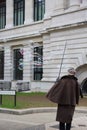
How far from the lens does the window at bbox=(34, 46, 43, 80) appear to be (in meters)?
39.4

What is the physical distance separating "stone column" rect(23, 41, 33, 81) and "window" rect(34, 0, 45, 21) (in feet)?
8.50

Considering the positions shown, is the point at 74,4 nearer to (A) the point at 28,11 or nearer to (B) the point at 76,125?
(A) the point at 28,11

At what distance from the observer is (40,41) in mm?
39844

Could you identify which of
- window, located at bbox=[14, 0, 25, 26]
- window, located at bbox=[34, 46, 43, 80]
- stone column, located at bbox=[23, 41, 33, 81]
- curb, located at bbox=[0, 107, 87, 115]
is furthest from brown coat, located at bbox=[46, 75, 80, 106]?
window, located at bbox=[14, 0, 25, 26]

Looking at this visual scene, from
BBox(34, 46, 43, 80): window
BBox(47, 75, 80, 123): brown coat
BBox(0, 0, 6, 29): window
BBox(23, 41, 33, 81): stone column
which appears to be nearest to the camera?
BBox(47, 75, 80, 123): brown coat

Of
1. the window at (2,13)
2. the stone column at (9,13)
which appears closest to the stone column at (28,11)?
the stone column at (9,13)

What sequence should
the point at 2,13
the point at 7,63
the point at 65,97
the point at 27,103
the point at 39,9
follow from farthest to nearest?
the point at 2,13 → the point at 7,63 → the point at 39,9 → the point at 27,103 → the point at 65,97

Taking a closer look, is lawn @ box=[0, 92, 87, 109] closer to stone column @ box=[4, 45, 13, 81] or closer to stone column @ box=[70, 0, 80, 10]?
stone column @ box=[70, 0, 80, 10]

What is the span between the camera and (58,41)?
35250 millimetres

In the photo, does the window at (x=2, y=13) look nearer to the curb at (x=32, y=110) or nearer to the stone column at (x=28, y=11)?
the stone column at (x=28, y=11)

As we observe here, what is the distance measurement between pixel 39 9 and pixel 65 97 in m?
31.1

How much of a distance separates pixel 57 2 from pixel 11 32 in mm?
9191

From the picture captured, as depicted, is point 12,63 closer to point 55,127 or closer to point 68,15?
point 68,15

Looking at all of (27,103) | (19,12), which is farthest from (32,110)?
(19,12)
